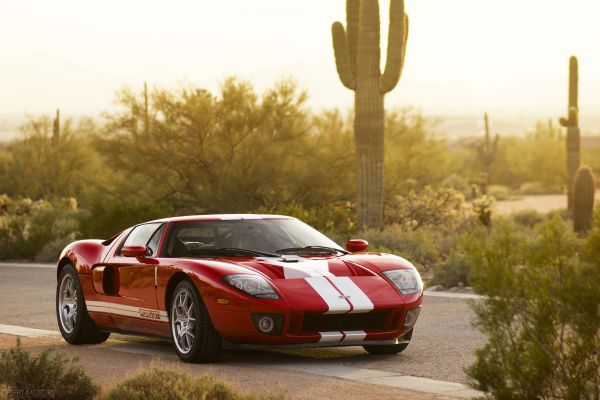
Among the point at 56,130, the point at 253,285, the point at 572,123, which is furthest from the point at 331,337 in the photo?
the point at 56,130

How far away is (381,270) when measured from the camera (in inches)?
463

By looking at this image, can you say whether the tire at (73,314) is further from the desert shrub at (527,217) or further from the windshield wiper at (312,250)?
the desert shrub at (527,217)

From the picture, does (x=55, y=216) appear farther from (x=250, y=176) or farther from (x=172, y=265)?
(x=172, y=265)

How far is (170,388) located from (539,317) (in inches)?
94.4

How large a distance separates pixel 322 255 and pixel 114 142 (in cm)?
2497

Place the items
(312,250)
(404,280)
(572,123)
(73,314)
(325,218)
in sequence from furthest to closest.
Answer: (572,123) → (325,218) → (73,314) → (312,250) → (404,280)

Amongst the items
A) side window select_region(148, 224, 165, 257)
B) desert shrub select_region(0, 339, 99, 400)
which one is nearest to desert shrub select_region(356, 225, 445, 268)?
side window select_region(148, 224, 165, 257)

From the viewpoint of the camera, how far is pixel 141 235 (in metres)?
13.0

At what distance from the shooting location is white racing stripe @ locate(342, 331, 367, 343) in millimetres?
11219

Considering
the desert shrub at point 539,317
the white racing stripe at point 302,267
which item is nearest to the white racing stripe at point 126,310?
the white racing stripe at point 302,267

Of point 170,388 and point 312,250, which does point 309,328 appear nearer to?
point 312,250

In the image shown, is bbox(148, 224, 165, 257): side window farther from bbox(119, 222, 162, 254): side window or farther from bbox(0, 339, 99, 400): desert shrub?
bbox(0, 339, 99, 400): desert shrub

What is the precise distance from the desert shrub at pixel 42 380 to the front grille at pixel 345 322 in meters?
2.64

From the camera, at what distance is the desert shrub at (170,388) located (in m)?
7.88
